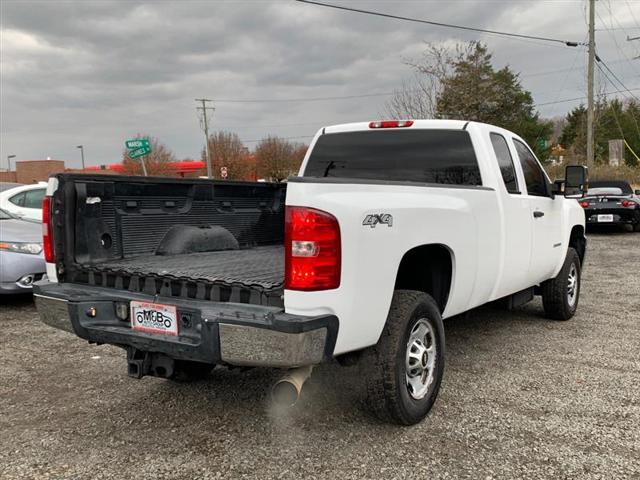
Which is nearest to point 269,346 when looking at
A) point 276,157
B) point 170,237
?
point 170,237

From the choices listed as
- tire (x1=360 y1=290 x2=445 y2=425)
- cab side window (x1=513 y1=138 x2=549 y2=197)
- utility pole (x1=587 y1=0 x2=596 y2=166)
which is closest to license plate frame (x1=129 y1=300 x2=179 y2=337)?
tire (x1=360 y1=290 x2=445 y2=425)

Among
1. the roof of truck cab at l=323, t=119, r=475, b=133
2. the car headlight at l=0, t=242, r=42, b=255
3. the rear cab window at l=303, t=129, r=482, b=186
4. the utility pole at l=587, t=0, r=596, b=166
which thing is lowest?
the car headlight at l=0, t=242, r=42, b=255

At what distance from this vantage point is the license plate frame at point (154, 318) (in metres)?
2.92

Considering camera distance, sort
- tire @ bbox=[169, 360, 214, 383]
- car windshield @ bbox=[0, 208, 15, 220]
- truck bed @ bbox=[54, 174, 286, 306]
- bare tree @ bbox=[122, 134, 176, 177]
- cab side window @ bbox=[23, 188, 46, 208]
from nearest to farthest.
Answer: truck bed @ bbox=[54, 174, 286, 306]
tire @ bbox=[169, 360, 214, 383]
car windshield @ bbox=[0, 208, 15, 220]
cab side window @ bbox=[23, 188, 46, 208]
bare tree @ bbox=[122, 134, 176, 177]

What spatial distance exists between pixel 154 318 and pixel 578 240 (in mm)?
5422

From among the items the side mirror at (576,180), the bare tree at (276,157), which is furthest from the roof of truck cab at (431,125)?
the bare tree at (276,157)

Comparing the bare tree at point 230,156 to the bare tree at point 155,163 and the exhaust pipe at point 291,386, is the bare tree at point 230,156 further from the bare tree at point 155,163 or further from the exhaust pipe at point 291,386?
the exhaust pipe at point 291,386

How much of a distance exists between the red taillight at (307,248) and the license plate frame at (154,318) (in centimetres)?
71

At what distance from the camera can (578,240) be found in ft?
22.0

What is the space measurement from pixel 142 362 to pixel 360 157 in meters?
2.51

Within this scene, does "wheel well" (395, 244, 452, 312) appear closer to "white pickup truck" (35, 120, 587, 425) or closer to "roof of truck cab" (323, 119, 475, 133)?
"white pickup truck" (35, 120, 587, 425)

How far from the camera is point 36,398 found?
4.02 meters

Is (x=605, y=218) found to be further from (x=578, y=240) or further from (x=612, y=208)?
(x=578, y=240)

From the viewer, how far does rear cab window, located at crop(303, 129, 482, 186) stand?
446cm
